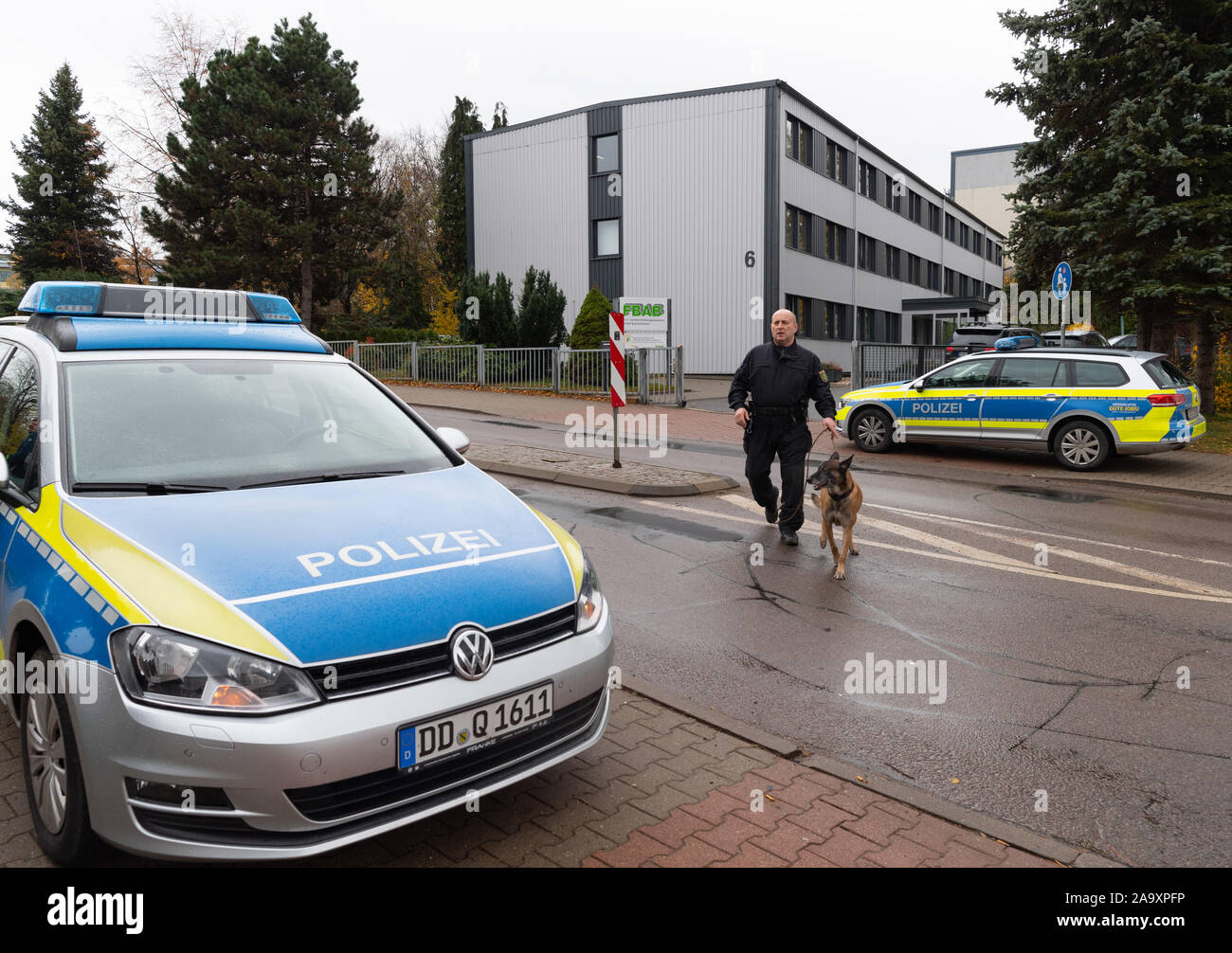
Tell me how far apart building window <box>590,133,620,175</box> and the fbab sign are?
1364 centimetres

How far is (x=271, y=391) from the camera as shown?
4215 millimetres

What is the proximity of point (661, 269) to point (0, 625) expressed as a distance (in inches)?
1239

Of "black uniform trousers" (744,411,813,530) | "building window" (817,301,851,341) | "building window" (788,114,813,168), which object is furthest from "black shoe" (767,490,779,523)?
"building window" (817,301,851,341)

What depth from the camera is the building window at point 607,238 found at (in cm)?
3459

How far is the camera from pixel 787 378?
8117 millimetres

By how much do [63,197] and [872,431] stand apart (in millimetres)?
49090

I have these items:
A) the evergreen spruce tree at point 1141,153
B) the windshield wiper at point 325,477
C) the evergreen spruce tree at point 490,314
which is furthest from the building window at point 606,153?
the windshield wiper at point 325,477

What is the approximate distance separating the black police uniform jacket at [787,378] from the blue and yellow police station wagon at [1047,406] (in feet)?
22.8

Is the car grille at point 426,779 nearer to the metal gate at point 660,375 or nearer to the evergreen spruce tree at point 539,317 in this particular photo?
the metal gate at point 660,375

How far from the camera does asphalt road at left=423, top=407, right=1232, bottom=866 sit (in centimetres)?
388

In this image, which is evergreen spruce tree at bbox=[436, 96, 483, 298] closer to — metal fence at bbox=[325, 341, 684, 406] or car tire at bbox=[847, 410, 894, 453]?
metal fence at bbox=[325, 341, 684, 406]

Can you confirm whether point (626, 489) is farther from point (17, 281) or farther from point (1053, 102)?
point (17, 281)

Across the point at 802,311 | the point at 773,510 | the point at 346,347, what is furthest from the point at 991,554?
the point at 346,347
